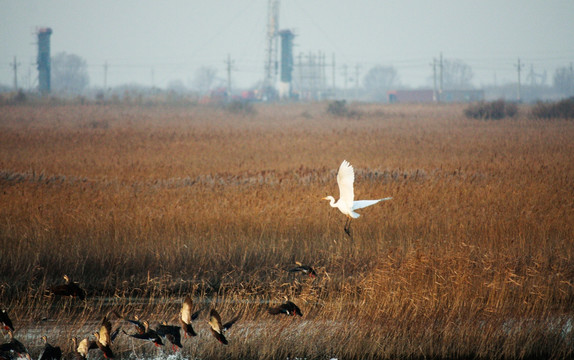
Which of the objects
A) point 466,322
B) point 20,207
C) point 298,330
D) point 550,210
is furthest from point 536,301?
point 20,207

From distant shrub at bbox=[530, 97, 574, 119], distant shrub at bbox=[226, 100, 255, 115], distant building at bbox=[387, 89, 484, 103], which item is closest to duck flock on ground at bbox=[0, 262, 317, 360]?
distant shrub at bbox=[530, 97, 574, 119]

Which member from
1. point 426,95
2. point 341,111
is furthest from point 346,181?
point 426,95

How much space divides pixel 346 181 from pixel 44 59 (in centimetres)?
7305

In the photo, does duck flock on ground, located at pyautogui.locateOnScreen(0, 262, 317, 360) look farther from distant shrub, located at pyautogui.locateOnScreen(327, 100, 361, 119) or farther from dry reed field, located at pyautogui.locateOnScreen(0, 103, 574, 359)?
distant shrub, located at pyautogui.locateOnScreen(327, 100, 361, 119)

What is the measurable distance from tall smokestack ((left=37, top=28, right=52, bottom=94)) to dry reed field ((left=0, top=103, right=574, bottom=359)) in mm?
59470

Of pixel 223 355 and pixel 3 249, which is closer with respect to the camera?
pixel 223 355

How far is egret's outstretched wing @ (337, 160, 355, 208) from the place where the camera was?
7.61m

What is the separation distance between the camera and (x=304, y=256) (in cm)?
979

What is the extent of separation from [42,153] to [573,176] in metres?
16.2

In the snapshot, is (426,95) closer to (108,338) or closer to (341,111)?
(341,111)

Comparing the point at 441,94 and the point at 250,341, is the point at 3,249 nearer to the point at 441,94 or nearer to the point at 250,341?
the point at 250,341

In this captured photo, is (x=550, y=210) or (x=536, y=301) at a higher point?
(x=550, y=210)

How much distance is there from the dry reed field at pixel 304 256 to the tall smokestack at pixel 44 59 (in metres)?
59.5

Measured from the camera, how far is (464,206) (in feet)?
39.2
